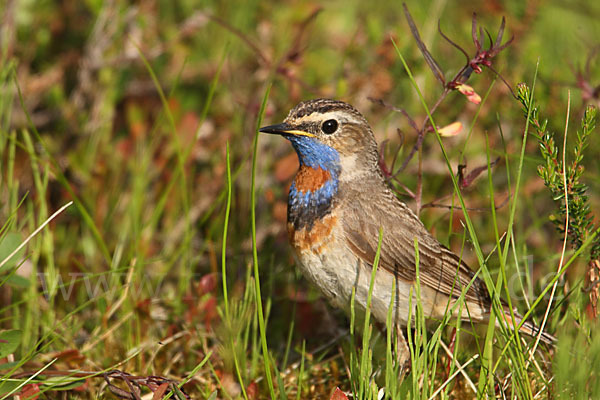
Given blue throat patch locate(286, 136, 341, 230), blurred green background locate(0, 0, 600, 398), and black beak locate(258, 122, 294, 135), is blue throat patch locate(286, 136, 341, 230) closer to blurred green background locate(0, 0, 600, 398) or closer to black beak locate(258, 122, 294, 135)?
black beak locate(258, 122, 294, 135)

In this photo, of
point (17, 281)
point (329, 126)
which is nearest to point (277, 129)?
point (329, 126)

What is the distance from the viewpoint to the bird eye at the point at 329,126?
4309 mm

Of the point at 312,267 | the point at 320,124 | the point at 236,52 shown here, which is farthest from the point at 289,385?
the point at 236,52

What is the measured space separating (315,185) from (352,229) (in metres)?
0.35

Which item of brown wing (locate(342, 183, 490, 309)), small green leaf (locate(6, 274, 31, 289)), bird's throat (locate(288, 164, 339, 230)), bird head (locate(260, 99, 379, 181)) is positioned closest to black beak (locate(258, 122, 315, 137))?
Answer: bird head (locate(260, 99, 379, 181))

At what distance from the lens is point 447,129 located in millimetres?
4199

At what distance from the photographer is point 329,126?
433 centimetres

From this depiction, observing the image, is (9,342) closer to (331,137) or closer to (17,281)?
(17,281)

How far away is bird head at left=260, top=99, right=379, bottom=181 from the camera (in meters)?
4.26

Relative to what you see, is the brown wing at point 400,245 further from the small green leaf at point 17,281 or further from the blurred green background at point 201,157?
the small green leaf at point 17,281

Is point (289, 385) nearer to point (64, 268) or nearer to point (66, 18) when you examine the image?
point (64, 268)

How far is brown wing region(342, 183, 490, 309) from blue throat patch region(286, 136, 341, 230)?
0.45 feet

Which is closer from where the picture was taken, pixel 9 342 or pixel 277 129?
pixel 9 342

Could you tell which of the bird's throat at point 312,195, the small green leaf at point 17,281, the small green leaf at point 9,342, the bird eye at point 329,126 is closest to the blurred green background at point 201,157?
the small green leaf at point 17,281
